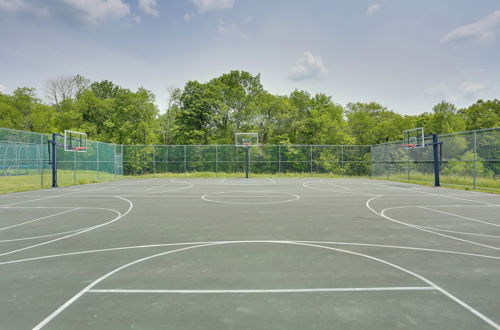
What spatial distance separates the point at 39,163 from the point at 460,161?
24.9 meters

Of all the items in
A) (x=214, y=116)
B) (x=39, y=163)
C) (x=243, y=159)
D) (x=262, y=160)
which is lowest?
(x=39, y=163)

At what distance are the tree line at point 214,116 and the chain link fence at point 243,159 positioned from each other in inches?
217

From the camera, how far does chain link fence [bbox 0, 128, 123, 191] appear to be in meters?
17.0

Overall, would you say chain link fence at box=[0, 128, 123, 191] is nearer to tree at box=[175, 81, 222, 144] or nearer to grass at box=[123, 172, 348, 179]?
grass at box=[123, 172, 348, 179]

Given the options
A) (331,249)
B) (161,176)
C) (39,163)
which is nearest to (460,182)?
(331,249)

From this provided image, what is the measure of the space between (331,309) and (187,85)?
33.5 metres

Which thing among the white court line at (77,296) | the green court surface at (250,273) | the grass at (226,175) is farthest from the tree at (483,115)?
the white court line at (77,296)

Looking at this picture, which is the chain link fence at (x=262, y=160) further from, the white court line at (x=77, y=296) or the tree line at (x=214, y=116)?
the white court line at (x=77, y=296)

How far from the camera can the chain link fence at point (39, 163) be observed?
17027mm

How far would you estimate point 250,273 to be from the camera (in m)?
3.49

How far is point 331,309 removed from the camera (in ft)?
8.55

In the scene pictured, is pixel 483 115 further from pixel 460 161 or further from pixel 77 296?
pixel 77 296

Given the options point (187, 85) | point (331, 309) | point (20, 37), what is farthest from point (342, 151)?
point (20, 37)

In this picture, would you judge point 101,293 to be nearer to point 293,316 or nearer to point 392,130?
point 293,316
